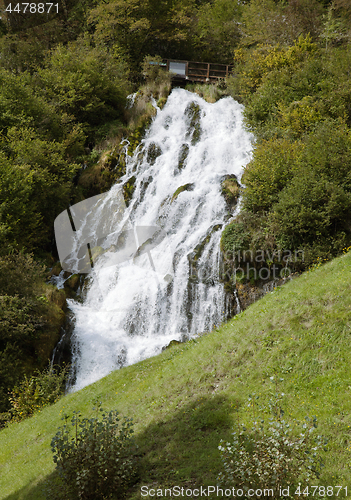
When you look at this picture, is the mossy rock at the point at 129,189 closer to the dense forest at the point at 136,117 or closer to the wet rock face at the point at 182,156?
the dense forest at the point at 136,117

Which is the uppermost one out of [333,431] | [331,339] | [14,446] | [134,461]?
[331,339]

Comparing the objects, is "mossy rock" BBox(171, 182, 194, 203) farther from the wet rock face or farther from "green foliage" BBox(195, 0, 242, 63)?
"green foliage" BBox(195, 0, 242, 63)

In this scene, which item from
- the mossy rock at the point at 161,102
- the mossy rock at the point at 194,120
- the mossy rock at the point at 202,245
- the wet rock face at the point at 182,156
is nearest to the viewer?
the mossy rock at the point at 202,245

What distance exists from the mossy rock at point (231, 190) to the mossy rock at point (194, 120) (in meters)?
4.79

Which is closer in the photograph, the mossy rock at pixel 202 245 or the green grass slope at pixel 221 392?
the green grass slope at pixel 221 392

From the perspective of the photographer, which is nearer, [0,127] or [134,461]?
[134,461]

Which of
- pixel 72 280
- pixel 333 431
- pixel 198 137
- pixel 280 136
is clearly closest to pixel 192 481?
pixel 333 431

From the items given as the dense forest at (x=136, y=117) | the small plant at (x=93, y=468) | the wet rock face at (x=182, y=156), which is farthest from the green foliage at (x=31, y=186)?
the small plant at (x=93, y=468)

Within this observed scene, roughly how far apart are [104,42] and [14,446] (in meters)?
27.1

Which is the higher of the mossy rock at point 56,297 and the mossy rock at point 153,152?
the mossy rock at point 153,152

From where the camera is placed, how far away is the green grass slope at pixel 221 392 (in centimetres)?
508

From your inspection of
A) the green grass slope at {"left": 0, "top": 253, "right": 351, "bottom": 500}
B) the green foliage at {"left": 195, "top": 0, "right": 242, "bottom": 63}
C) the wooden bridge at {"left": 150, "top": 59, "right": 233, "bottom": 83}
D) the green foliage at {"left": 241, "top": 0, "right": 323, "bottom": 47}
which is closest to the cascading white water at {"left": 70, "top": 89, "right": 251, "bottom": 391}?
the green grass slope at {"left": 0, "top": 253, "right": 351, "bottom": 500}

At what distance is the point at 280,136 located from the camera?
15797 mm

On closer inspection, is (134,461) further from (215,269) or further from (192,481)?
(215,269)
